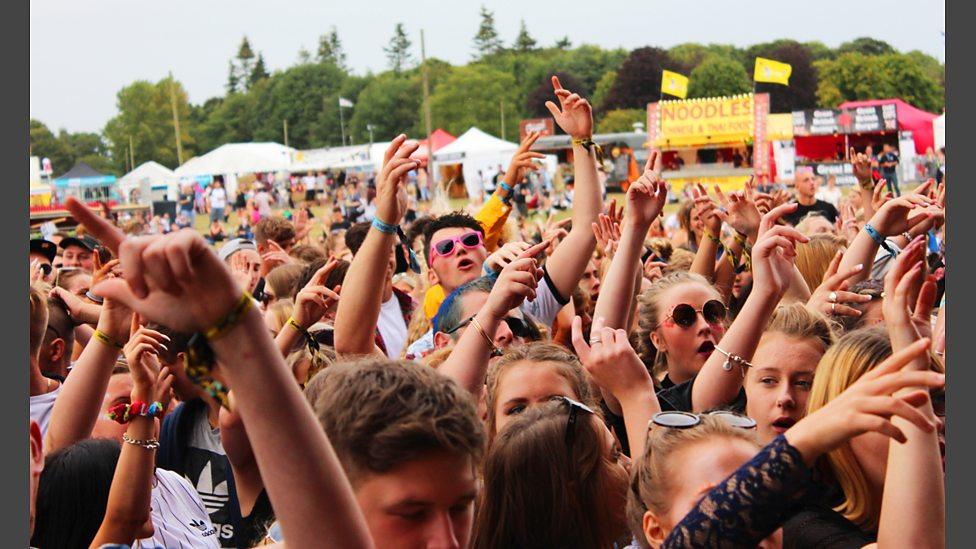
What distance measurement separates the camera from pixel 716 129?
133ft

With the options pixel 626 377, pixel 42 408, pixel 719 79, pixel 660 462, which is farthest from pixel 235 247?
pixel 719 79

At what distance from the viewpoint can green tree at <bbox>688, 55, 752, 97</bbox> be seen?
8600 centimetres

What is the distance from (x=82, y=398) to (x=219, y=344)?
2.02 m

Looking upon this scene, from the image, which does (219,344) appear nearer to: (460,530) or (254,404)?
(254,404)

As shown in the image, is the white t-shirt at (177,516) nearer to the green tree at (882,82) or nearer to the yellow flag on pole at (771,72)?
the yellow flag on pole at (771,72)

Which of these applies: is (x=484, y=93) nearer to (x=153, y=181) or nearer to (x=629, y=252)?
(x=153, y=181)

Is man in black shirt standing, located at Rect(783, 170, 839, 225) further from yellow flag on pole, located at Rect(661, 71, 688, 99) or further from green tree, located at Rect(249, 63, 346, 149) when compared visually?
green tree, located at Rect(249, 63, 346, 149)

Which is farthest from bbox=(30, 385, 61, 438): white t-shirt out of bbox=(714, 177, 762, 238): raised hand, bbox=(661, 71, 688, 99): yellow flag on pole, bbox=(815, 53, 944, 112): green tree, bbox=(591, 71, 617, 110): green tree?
bbox=(591, 71, 617, 110): green tree

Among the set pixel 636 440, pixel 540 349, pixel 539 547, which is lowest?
pixel 539 547

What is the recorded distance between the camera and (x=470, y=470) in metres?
2.04

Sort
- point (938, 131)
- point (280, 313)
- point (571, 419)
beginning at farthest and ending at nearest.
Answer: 1. point (938, 131)
2. point (280, 313)
3. point (571, 419)

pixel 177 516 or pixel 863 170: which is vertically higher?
pixel 863 170

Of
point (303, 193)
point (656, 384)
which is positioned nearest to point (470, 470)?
point (656, 384)

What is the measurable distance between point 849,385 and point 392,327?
10.3ft
